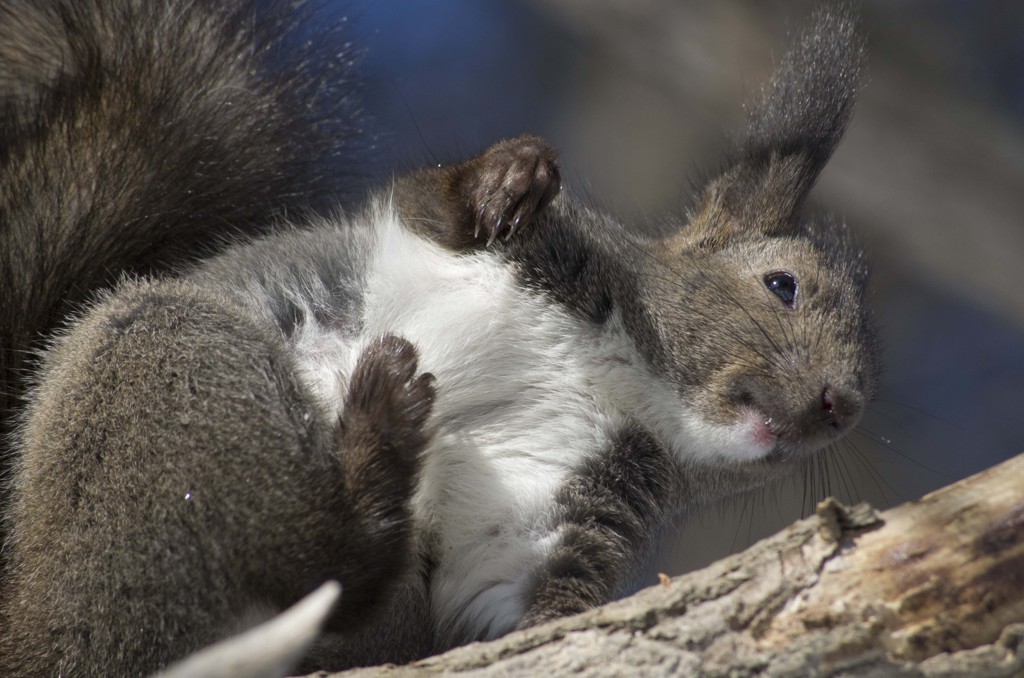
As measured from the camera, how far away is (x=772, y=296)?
3.20 metres

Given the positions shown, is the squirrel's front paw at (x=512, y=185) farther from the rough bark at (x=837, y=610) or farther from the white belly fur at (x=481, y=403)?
the rough bark at (x=837, y=610)

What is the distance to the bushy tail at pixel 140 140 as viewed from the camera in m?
3.02

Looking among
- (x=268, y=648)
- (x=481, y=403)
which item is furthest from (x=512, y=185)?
(x=268, y=648)

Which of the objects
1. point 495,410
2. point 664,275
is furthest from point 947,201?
point 495,410

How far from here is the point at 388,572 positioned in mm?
2545

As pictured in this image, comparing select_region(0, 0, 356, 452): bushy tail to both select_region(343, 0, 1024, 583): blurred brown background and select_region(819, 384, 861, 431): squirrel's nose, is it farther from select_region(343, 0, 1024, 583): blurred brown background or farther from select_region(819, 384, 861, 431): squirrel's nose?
select_region(819, 384, 861, 431): squirrel's nose

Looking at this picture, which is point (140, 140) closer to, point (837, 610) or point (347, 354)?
point (347, 354)

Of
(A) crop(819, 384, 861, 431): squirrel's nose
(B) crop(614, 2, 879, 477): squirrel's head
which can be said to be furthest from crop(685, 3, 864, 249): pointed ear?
(A) crop(819, 384, 861, 431): squirrel's nose

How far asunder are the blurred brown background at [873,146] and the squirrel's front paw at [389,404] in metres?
0.98

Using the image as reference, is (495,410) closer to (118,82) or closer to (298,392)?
(298,392)

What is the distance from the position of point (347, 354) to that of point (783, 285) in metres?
1.31

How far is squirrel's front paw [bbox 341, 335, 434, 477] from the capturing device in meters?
2.59

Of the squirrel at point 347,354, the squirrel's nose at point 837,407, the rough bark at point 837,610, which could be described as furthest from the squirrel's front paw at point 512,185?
the rough bark at point 837,610

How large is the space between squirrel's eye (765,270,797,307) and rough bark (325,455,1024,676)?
1.28m
